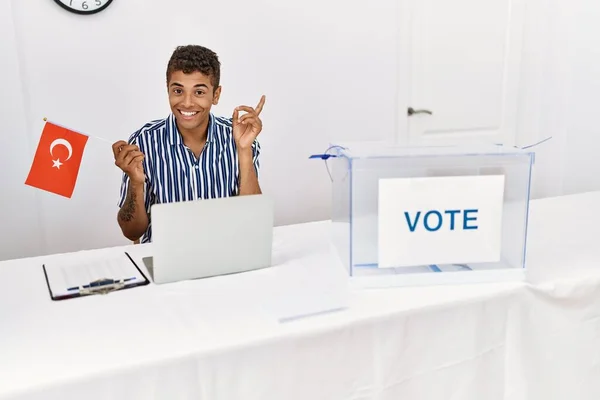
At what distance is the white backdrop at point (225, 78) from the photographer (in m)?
2.14

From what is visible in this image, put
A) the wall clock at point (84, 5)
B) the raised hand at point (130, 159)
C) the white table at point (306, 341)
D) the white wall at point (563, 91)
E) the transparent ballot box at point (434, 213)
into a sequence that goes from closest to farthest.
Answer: the white table at point (306, 341)
the transparent ballot box at point (434, 213)
the raised hand at point (130, 159)
the wall clock at point (84, 5)
the white wall at point (563, 91)

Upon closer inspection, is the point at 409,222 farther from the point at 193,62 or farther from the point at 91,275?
the point at 193,62

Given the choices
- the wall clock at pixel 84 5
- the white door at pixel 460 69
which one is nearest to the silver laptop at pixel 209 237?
the wall clock at pixel 84 5

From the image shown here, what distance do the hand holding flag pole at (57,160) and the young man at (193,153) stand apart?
A: 273 millimetres

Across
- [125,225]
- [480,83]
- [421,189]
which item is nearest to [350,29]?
[480,83]

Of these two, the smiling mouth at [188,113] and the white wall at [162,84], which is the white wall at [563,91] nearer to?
the white wall at [162,84]

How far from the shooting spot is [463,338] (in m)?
1.19

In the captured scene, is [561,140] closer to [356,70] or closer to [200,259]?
[356,70]

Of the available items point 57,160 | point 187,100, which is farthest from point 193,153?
point 57,160

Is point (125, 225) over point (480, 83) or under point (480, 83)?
under

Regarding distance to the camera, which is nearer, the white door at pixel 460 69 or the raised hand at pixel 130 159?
the raised hand at pixel 130 159

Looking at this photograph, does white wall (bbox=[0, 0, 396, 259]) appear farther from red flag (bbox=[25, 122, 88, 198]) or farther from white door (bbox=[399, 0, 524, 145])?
red flag (bbox=[25, 122, 88, 198])

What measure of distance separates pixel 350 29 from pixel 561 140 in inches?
58.4

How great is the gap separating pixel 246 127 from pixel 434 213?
2.60ft
